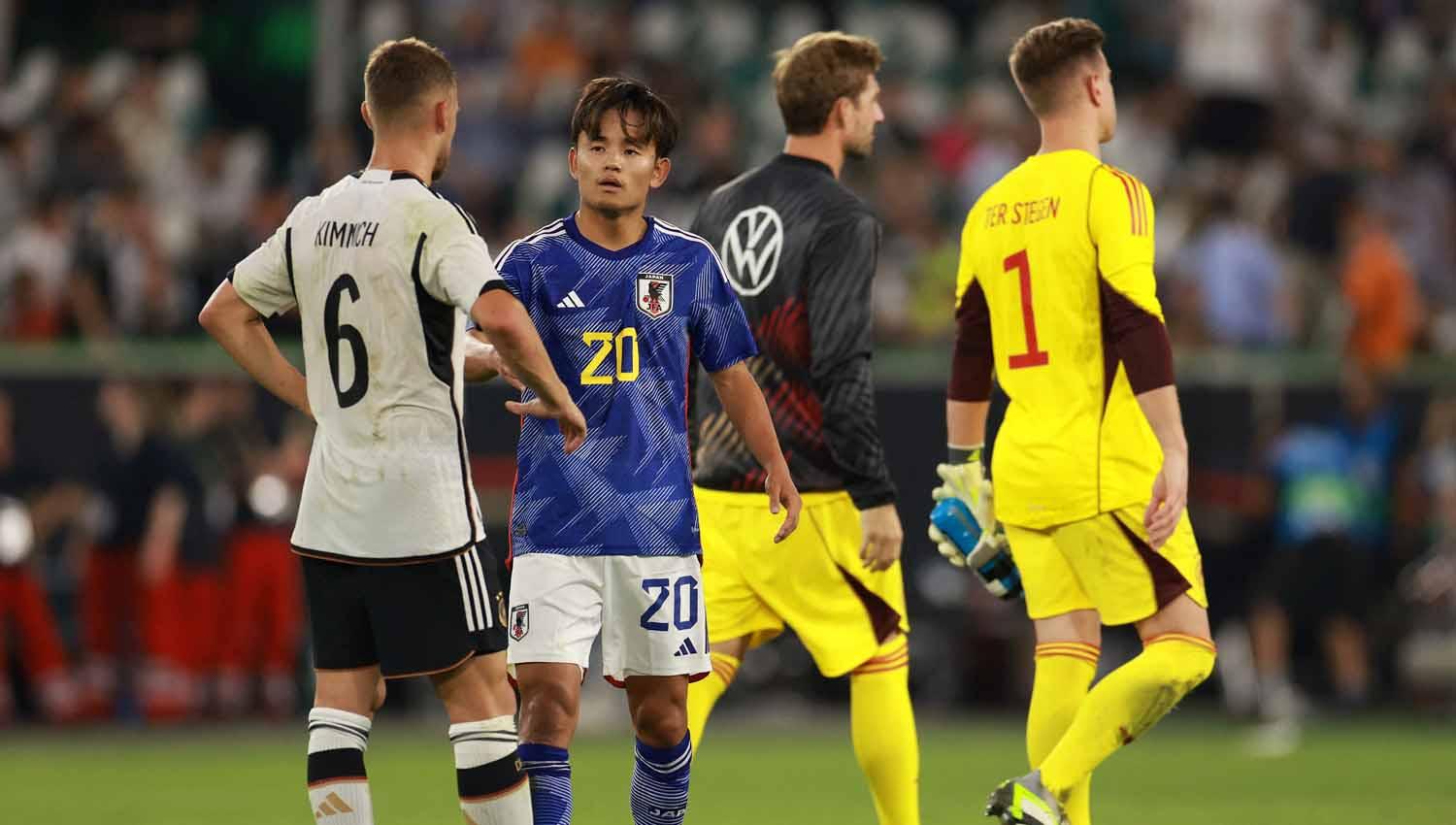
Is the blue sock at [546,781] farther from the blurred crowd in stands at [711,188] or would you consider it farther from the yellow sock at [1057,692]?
the blurred crowd in stands at [711,188]

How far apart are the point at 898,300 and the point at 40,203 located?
21.3 feet

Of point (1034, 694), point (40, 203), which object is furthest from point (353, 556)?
point (40, 203)

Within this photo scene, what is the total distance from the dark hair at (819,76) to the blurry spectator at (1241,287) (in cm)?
910

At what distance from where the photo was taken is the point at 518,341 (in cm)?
595

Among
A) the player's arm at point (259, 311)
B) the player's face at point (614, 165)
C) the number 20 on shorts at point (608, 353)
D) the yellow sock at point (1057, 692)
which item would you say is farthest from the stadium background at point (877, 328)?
the player's face at point (614, 165)

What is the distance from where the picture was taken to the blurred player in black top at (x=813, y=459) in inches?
290

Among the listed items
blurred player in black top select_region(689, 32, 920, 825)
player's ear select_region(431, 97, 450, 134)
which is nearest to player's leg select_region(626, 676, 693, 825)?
blurred player in black top select_region(689, 32, 920, 825)

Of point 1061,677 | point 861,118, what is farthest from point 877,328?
point 1061,677

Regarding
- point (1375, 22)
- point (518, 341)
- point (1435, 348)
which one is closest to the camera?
point (518, 341)

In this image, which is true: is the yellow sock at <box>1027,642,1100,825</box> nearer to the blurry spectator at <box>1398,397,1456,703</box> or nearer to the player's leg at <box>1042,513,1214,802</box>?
the player's leg at <box>1042,513,1214,802</box>

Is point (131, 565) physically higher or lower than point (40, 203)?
lower

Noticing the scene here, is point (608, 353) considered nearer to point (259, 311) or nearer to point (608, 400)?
point (608, 400)

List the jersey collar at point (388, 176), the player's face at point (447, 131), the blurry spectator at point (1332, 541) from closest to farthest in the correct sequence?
1. the jersey collar at point (388, 176)
2. the player's face at point (447, 131)
3. the blurry spectator at point (1332, 541)

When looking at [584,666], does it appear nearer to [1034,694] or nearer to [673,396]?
[673,396]
